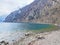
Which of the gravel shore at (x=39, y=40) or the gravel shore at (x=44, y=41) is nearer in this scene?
the gravel shore at (x=44, y=41)

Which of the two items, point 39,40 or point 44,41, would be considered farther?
point 39,40

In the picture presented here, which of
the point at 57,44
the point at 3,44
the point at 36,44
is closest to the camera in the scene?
the point at 57,44

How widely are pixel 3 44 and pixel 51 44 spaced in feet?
58.4

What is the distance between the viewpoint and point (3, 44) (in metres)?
47.8

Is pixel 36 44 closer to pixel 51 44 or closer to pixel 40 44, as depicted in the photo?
pixel 40 44

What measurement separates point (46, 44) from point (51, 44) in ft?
3.38

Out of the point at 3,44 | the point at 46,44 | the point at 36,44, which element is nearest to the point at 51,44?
the point at 46,44

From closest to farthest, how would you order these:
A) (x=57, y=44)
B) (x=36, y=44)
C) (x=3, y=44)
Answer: (x=57, y=44) < (x=36, y=44) < (x=3, y=44)

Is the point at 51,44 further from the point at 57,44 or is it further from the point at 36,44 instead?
the point at 36,44

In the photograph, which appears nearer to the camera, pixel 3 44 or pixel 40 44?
pixel 40 44

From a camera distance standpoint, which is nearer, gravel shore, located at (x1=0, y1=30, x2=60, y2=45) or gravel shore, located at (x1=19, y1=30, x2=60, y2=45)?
gravel shore, located at (x1=19, y1=30, x2=60, y2=45)

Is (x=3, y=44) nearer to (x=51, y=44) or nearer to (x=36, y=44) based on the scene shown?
(x=36, y=44)

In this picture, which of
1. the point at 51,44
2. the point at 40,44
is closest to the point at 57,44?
the point at 51,44

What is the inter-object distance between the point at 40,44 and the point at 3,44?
15721 mm
